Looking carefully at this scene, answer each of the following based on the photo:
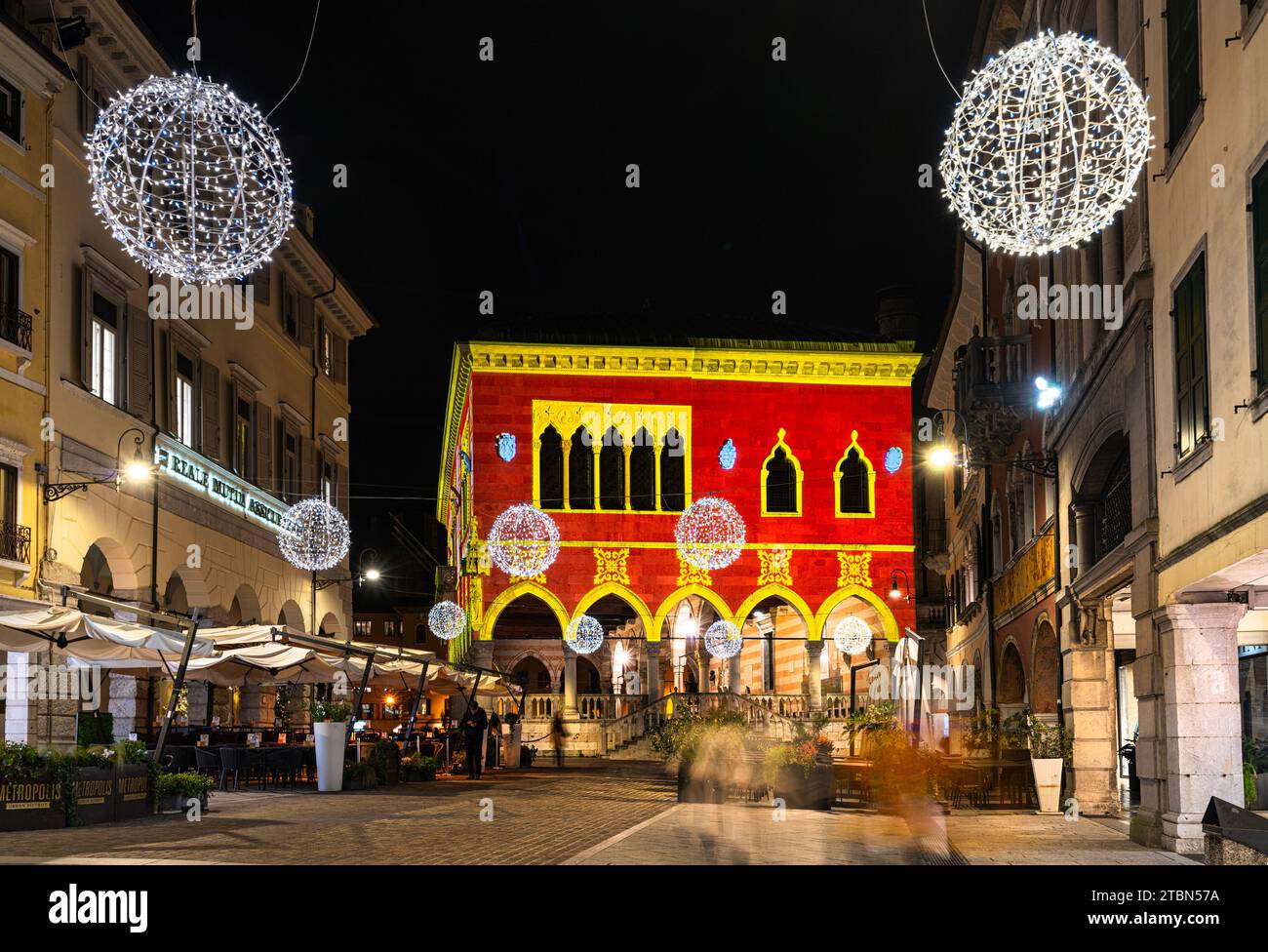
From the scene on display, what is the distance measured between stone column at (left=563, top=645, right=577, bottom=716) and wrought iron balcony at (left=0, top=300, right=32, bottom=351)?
2190 cm

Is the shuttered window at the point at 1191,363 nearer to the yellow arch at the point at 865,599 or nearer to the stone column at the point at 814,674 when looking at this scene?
the stone column at the point at 814,674

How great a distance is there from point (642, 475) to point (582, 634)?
196 inches

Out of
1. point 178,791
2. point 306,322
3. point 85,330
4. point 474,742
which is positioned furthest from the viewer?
point 306,322

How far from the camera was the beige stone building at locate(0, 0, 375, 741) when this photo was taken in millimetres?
23797

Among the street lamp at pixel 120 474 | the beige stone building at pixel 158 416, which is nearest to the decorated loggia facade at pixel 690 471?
the beige stone building at pixel 158 416

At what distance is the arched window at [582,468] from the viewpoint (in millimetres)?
44438

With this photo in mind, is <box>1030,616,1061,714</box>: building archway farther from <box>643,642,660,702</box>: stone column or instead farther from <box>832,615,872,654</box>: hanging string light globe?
<box>832,615,872,654</box>: hanging string light globe

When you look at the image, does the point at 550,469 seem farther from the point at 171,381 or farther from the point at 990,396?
the point at 990,396

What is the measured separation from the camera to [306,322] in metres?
40.3

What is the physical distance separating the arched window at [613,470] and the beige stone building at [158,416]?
311 inches

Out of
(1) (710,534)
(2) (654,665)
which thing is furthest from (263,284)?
(2) (654,665)

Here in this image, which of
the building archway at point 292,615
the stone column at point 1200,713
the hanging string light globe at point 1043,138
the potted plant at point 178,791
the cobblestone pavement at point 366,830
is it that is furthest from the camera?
the building archway at point 292,615
